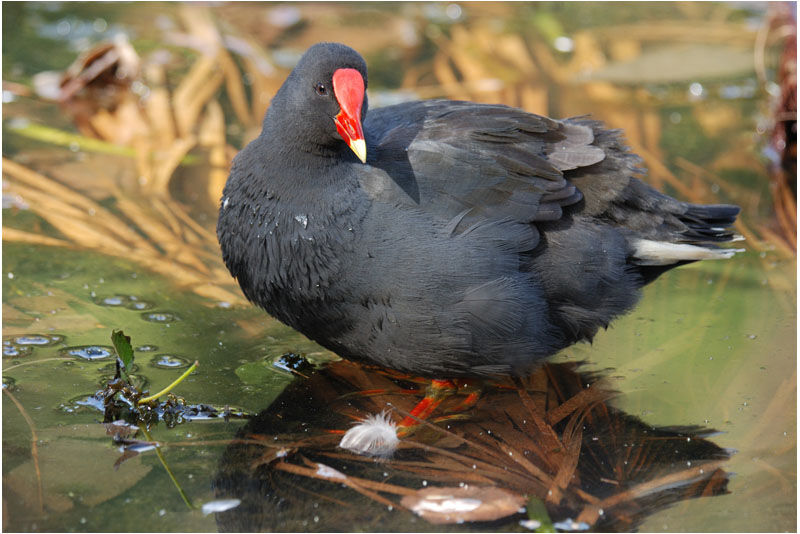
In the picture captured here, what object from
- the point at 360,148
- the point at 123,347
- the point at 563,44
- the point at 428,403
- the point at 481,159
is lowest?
the point at 428,403

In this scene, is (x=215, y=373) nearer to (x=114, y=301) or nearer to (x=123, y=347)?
(x=123, y=347)

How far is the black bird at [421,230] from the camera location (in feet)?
10.6

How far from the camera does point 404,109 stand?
372cm

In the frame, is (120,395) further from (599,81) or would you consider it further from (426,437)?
(599,81)

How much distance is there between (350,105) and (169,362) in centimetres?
117

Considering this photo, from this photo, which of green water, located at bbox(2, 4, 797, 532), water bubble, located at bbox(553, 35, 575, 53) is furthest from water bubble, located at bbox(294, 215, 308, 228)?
water bubble, located at bbox(553, 35, 575, 53)

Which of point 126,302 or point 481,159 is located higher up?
point 481,159

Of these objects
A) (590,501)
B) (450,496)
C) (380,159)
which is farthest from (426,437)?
(380,159)

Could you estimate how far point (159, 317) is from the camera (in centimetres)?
385

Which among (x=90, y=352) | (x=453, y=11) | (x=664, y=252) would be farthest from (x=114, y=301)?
(x=453, y=11)

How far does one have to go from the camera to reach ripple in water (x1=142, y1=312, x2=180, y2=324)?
383cm

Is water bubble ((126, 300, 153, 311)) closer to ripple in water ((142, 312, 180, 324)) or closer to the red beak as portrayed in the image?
ripple in water ((142, 312, 180, 324))

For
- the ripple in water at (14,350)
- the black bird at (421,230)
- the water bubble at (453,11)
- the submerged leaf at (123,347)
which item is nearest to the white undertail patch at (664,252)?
the black bird at (421,230)

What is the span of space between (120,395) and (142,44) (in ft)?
12.9
